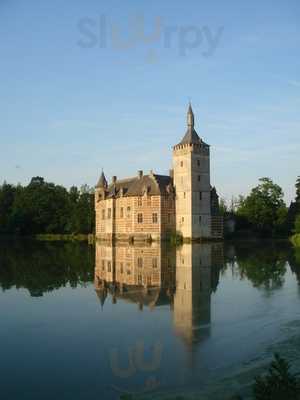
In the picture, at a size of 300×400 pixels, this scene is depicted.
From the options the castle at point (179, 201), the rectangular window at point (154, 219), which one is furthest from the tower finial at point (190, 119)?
the rectangular window at point (154, 219)

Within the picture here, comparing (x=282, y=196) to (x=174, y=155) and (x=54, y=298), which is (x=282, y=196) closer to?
(x=174, y=155)

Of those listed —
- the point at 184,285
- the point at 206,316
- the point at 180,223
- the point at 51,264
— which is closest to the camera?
the point at 206,316

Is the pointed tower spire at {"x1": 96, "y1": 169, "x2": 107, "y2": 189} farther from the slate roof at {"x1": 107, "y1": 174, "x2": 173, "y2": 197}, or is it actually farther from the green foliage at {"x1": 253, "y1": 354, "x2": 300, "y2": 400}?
the green foliage at {"x1": 253, "y1": 354, "x2": 300, "y2": 400}

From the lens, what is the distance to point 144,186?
195 feet

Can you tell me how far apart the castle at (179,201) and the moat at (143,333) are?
33.2 meters

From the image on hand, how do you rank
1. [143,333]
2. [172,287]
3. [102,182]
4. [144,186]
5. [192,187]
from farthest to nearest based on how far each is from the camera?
[102,182], [144,186], [192,187], [172,287], [143,333]

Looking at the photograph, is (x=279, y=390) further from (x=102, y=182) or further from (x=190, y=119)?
(x=102, y=182)

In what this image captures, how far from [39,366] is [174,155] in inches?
1951

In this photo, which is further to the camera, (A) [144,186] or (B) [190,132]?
(A) [144,186]

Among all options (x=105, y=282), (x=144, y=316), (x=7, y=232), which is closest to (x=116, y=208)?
(x=7, y=232)

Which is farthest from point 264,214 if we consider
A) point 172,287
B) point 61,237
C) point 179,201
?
point 172,287

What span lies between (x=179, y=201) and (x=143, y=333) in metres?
45.7

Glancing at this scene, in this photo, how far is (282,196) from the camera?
66.7 metres

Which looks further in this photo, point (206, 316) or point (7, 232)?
point (7, 232)
